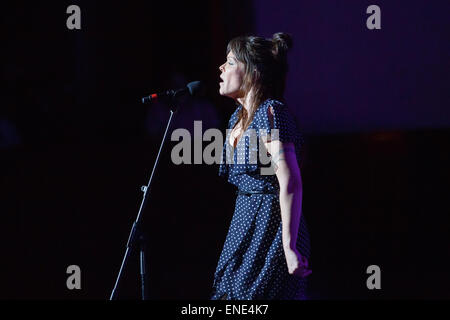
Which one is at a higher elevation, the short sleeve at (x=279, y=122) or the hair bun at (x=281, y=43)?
the hair bun at (x=281, y=43)

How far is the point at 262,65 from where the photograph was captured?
178 cm

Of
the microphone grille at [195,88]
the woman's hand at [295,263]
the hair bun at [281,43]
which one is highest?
the hair bun at [281,43]

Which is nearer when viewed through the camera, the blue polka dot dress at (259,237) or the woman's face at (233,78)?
the blue polka dot dress at (259,237)

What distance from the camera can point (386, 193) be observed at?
3.11 metres

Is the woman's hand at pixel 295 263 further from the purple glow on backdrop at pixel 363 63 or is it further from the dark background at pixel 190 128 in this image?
the purple glow on backdrop at pixel 363 63

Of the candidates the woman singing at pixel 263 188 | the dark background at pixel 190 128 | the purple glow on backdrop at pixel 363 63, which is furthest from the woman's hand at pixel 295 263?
the purple glow on backdrop at pixel 363 63

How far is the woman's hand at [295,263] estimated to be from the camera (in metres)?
1.51

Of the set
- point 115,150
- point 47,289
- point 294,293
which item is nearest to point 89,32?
point 115,150

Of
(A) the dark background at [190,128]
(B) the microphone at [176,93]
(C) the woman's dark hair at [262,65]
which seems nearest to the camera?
(C) the woman's dark hair at [262,65]

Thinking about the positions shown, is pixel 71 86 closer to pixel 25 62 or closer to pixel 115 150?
pixel 25 62

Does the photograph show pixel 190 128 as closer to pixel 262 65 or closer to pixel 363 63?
pixel 363 63

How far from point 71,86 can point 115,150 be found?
0.91m

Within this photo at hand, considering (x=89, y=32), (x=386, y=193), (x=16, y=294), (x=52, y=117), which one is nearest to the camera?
(x=16, y=294)

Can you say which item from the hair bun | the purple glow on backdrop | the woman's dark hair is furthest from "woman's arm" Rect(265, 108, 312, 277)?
the purple glow on backdrop
